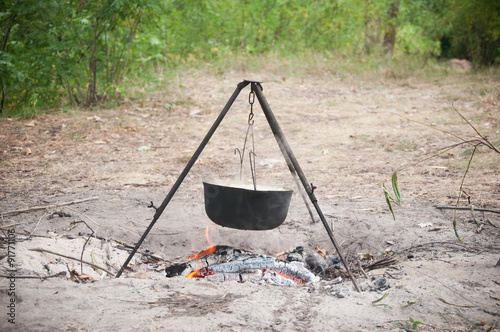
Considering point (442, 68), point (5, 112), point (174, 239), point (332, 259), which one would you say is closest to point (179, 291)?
point (174, 239)

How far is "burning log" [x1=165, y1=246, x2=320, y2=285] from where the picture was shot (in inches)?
119

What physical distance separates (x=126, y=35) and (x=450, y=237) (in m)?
6.07

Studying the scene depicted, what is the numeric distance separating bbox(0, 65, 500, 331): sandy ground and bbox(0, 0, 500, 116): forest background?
2.18ft

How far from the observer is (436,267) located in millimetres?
2846

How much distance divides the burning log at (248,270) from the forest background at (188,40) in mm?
4260

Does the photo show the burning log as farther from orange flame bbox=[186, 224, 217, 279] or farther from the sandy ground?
the sandy ground

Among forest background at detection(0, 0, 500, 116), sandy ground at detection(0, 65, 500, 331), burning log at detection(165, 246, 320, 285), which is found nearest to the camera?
sandy ground at detection(0, 65, 500, 331)

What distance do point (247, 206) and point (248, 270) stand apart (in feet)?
1.74

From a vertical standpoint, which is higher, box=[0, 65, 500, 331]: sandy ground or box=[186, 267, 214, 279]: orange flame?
box=[0, 65, 500, 331]: sandy ground

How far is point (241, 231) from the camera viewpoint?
3852mm

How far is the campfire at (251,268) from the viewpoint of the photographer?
3.03m

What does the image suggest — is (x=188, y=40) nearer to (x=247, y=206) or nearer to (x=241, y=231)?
(x=241, y=231)

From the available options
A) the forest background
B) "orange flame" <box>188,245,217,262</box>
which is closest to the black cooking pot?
"orange flame" <box>188,245,217,262</box>

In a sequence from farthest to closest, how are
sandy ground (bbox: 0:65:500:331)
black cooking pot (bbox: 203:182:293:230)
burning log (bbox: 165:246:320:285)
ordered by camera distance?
burning log (bbox: 165:246:320:285), black cooking pot (bbox: 203:182:293:230), sandy ground (bbox: 0:65:500:331)
